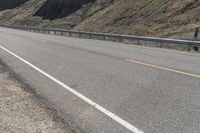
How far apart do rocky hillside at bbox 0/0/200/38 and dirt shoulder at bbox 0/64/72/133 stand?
67.2ft

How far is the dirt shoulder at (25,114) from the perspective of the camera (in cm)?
623

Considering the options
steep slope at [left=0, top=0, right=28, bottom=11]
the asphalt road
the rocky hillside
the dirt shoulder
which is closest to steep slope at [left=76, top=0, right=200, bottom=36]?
the rocky hillside

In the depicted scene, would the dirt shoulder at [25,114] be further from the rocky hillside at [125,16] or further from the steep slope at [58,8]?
the steep slope at [58,8]

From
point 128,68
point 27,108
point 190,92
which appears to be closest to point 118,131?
point 27,108

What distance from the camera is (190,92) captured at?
8414 mm

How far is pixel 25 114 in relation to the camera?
7148 mm

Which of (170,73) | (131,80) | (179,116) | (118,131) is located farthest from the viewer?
(170,73)

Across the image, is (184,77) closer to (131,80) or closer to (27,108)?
(131,80)

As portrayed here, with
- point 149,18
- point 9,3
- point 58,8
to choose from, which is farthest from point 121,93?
point 9,3

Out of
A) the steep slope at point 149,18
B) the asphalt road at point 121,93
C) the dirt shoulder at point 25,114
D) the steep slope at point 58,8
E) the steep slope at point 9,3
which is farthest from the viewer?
the steep slope at point 9,3

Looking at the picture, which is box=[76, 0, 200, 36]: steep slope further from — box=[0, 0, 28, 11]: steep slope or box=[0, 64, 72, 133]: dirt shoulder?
box=[0, 0, 28, 11]: steep slope

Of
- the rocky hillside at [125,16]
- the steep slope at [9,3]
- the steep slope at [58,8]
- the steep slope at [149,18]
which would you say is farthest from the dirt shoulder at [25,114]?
the steep slope at [9,3]

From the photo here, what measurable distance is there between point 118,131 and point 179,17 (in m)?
31.2

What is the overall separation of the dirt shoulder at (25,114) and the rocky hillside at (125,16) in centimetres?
2049
